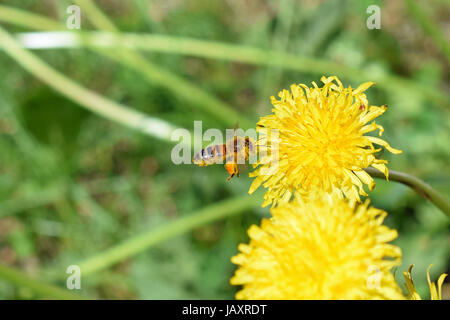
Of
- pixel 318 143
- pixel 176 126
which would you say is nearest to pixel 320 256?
pixel 318 143

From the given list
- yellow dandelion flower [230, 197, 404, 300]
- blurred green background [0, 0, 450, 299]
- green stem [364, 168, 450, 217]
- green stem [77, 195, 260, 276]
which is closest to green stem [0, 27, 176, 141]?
blurred green background [0, 0, 450, 299]

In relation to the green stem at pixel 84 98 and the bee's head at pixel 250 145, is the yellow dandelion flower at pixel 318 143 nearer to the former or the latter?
the bee's head at pixel 250 145

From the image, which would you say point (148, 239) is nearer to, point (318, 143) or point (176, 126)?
point (176, 126)

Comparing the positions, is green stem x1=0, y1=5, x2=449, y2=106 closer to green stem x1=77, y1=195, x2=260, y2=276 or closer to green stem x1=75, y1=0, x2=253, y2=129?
green stem x1=75, y1=0, x2=253, y2=129

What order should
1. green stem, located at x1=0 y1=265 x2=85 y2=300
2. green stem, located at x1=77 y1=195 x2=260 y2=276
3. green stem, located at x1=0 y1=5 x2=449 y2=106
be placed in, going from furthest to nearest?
green stem, located at x1=0 y1=5 x2=449 y2=106
green stem, located at x1=77 y1=195 x2=260 y2=276
green stem, located at x1=0 y1=265 x2=85 y2=300

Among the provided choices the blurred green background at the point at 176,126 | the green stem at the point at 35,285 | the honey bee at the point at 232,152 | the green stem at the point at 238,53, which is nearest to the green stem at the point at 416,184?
the honey bee at the point at 232,152
